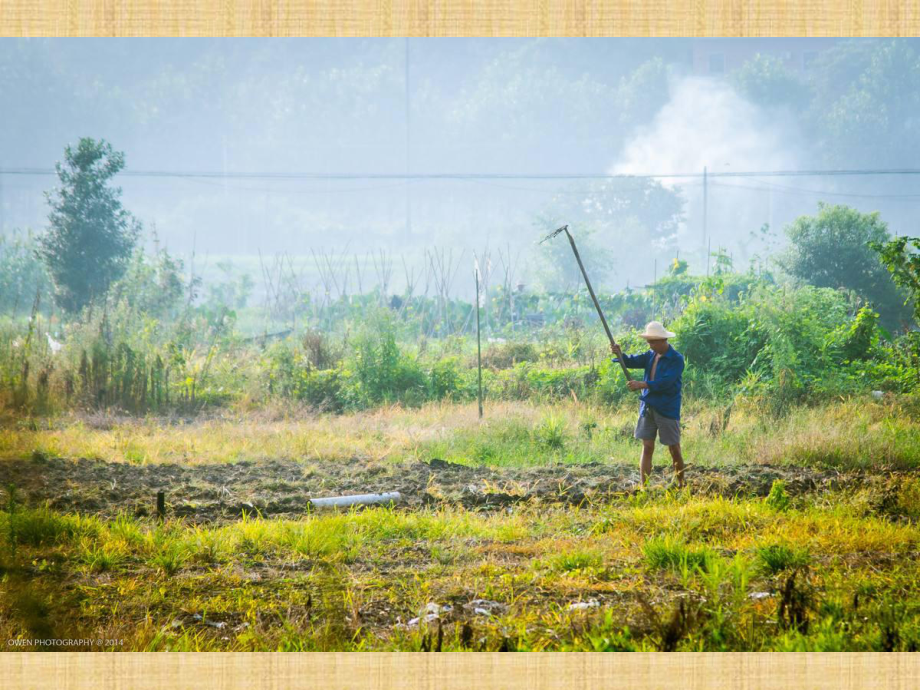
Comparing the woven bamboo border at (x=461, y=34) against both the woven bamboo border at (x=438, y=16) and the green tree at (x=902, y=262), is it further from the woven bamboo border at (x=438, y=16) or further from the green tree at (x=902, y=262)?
the green tree at (x=902, y=262)

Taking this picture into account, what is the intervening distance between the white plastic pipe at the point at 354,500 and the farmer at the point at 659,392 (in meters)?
1.50

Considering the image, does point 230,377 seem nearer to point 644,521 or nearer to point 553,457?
point 553,457

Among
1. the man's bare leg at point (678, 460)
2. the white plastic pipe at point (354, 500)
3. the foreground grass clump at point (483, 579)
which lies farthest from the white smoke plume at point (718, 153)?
the white plastic pipe at point (354, 500)

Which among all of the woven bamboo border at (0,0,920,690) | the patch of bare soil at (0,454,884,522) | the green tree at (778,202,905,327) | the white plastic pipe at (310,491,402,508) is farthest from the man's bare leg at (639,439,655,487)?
the green tree at (778,202,905,327)

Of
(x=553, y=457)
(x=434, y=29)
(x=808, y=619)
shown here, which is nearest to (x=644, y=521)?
(x=808, y=619)

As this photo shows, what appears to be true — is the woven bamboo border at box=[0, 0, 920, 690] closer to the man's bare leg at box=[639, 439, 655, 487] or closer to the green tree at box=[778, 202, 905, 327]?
the man's bare leg at box=[639, 439, 655, 487]

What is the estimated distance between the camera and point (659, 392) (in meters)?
4.46

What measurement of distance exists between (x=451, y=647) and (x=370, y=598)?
22.9 inches

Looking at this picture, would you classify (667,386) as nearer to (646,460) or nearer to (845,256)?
(646,460)

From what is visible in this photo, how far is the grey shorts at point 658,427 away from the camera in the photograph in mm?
4492

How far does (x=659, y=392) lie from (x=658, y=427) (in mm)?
227

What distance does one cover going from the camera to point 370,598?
119 inches

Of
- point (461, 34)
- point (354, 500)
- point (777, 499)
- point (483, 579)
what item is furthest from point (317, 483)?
point (461, 34)

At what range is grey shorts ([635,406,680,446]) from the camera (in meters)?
4.49
